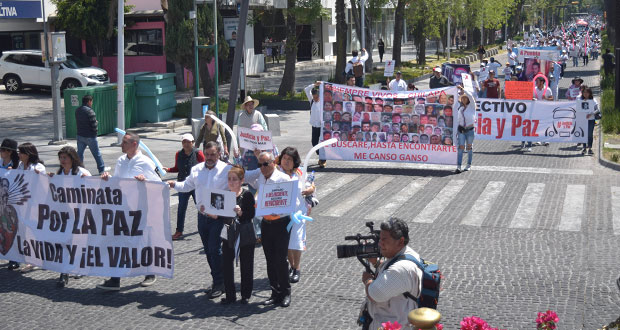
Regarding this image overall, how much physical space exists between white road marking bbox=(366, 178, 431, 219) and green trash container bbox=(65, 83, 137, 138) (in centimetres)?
1020

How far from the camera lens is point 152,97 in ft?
81.6

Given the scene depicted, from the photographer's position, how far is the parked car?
109 ft

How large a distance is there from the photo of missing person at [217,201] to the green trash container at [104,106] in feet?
46.6

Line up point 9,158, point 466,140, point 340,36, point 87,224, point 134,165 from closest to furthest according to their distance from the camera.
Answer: point 87,224, point 134,165, point 9,158, point 466,140, point 340,36

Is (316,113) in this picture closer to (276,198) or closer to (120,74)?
(120,74)

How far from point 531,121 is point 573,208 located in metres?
6.84

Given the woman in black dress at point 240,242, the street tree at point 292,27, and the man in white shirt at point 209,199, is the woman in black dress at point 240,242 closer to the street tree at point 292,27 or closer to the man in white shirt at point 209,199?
the man in white shirt at point 209,199

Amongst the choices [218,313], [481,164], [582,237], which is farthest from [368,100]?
[218,313]

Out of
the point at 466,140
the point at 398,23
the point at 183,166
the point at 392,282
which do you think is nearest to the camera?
the point at 392,282

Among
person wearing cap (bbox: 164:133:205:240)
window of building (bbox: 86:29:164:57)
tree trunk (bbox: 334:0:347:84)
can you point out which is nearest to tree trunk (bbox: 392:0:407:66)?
tree trunk (bbox: 334:0:347:84)

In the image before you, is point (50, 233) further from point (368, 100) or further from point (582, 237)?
point (368, 100)

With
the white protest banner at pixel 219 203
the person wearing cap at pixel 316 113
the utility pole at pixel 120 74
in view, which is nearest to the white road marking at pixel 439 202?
the person wearing cap at pixel 316 113

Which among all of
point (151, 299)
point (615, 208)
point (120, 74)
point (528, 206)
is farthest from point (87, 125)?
point (615, 208)

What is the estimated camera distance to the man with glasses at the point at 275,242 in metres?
8.95
